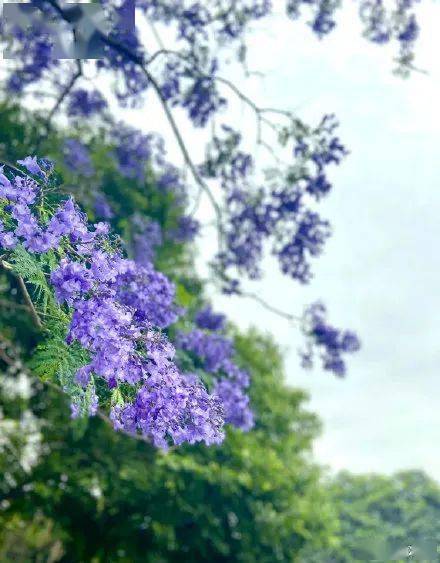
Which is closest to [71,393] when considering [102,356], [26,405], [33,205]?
[102,356]

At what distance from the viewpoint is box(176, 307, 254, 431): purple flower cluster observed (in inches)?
260

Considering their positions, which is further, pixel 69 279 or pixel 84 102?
pixel 84 102

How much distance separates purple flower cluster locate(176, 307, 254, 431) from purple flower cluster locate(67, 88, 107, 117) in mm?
4798

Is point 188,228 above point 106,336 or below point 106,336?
above

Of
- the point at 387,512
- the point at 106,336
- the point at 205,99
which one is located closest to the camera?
the point at 106,336

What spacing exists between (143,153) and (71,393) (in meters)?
8.16

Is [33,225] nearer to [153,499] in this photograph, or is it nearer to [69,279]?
[69,279]

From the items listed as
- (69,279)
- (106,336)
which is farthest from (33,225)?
(106,336)

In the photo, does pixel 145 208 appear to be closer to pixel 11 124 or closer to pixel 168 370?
pixel 11 124

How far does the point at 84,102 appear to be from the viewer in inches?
416

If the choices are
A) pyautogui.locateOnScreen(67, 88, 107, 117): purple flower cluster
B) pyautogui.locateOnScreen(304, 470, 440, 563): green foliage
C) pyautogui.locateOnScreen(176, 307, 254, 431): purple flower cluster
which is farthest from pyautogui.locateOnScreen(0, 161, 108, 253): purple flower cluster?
pyautogui.locateOnScreen(304, 470, 440, 563): green foliage

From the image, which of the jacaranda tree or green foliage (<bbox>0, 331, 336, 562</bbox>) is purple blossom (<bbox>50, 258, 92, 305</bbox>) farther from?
green foliage (<bbox>0, 331, 336, 562</bbox>)

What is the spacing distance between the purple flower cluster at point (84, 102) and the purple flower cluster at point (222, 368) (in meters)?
4.80

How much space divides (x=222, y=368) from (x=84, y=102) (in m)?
5.09
